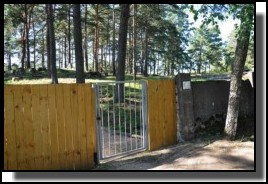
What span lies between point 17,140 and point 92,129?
141 cm

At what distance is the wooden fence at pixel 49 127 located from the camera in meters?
5.92

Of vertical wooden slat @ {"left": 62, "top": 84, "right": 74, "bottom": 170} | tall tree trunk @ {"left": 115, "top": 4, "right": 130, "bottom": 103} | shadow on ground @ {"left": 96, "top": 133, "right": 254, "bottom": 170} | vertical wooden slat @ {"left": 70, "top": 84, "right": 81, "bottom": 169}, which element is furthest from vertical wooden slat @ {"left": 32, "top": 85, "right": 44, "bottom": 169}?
tall tree trunk @ {"left": 115, "top": 4, "right": 130, "bottom": 103}

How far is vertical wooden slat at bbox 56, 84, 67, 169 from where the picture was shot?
20.8ft

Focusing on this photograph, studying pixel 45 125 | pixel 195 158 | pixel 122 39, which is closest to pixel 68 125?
pixel 45 125

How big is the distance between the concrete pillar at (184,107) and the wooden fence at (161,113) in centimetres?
14

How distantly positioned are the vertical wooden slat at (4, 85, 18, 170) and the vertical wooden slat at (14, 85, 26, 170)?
5 centimetres

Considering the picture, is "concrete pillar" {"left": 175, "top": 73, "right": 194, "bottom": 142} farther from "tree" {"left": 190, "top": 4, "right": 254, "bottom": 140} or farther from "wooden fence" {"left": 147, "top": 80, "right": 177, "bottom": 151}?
"tree" {"left": 190, "top": 4, "right": 254, "bottom": 140}

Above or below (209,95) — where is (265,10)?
above

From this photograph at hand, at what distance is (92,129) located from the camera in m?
6.81

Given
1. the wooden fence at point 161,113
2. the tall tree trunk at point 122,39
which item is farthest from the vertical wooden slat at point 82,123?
the tall tree trunk at point 122,39

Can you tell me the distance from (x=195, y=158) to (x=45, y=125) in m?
2.99

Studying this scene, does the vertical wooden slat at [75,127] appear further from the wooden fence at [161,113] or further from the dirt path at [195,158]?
the wooden fence at [161,113]
